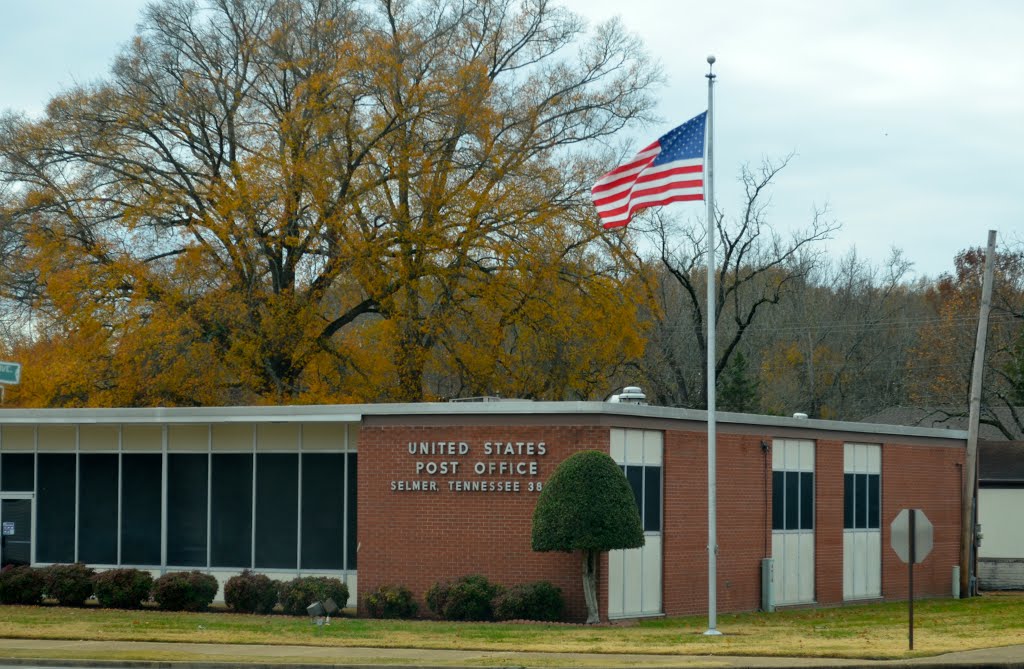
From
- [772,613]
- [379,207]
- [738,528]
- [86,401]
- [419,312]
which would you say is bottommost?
[772,613]

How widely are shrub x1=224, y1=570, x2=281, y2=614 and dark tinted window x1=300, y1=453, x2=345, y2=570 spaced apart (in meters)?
1.38

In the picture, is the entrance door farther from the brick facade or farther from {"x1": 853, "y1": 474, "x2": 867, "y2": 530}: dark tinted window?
{"x1": 853, "y1": 474, "x2": 867, "y2": 530}: dark tinted window

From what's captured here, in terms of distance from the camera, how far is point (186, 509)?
32250 mm

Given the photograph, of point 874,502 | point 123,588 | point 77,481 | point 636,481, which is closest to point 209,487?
point 123,588

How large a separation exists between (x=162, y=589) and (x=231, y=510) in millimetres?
2737

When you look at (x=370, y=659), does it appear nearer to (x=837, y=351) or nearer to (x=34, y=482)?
(x=34, y=482)

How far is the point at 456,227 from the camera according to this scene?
43.8m

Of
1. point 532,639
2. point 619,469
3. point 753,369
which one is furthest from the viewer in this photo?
point 753,369

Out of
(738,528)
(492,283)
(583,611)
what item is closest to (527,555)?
(583,611)

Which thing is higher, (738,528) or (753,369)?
(753,369)

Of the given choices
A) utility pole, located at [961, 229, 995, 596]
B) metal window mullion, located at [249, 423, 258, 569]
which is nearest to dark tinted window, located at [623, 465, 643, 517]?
metal window mullion, located at [249, 423, 258, 569]

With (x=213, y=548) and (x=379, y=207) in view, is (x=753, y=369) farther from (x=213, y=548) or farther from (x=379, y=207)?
(x=213, y=548)

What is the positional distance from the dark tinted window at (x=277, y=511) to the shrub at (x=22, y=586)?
481 centimetres

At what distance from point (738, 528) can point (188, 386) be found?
19262 mm
